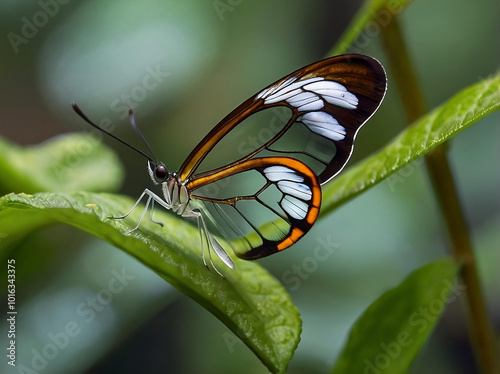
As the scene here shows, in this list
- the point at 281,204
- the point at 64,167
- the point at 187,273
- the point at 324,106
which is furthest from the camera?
the point at 64,167

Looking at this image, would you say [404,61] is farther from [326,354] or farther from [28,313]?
[28,313]

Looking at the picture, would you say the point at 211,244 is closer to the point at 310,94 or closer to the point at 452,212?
the point at 310,94

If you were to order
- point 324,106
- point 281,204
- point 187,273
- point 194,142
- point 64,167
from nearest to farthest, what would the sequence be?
point 187,273 → point 324,106 → point 281,204 → point 64,167 → point 194,142

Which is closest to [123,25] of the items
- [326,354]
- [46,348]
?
[46,348]

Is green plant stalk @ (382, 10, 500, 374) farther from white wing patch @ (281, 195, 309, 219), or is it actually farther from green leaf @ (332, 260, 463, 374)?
white wing patch @ (281, 195, 309, 219)

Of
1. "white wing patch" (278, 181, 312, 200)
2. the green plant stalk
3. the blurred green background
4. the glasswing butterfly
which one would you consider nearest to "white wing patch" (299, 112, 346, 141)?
the glasswing butterfly

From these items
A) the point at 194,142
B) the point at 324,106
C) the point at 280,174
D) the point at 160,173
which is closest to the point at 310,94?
the point at 324,106

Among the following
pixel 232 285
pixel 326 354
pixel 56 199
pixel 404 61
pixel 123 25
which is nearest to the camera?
pixel 56 199
